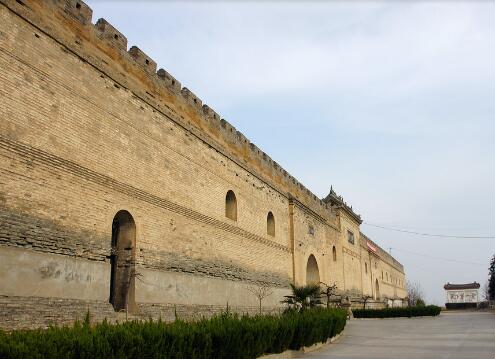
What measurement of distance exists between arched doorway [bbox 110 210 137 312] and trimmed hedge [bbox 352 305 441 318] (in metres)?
23.2

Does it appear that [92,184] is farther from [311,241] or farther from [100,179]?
[311,241]

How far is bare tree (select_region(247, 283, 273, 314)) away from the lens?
17647 mm

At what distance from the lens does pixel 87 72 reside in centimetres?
1056

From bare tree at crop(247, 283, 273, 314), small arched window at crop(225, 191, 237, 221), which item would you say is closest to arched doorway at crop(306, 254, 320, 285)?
bare tree at crop(247, 283, 273, 314)

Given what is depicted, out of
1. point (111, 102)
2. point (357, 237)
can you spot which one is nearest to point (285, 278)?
point (111, 102)

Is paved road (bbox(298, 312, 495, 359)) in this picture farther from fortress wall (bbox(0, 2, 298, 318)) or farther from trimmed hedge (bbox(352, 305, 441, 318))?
trimmed hedge (bbox(352, 305, 441, 318))

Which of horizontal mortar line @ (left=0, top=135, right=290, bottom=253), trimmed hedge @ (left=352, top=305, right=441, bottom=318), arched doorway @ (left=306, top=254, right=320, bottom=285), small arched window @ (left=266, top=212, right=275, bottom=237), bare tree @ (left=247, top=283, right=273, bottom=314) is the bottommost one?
trimmed hedge @ (left=352, top=305, right=441, bottom=318)

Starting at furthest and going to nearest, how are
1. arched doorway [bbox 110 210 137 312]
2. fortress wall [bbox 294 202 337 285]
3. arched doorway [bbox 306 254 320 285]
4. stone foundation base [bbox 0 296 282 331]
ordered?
1. arched doorway [bbox 306 254 320 285]
2. fortress wall [bbox 294 202 337 285]
3. arched doorway [bbox 110 210 137 312]
4. stone foundation base [bbox 0 296 282 331]

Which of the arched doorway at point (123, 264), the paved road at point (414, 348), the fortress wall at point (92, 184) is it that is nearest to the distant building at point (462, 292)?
the paved road at point (414, 348)

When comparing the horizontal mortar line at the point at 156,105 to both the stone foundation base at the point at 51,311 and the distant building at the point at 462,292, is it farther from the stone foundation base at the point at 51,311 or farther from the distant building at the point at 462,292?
the distant building at the point at 462,292

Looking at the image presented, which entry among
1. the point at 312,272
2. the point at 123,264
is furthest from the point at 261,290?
the point at 312,272

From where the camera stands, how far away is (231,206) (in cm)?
1730

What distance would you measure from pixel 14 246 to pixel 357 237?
104 feet

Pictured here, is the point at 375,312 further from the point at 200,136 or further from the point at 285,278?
the point at 200,136
